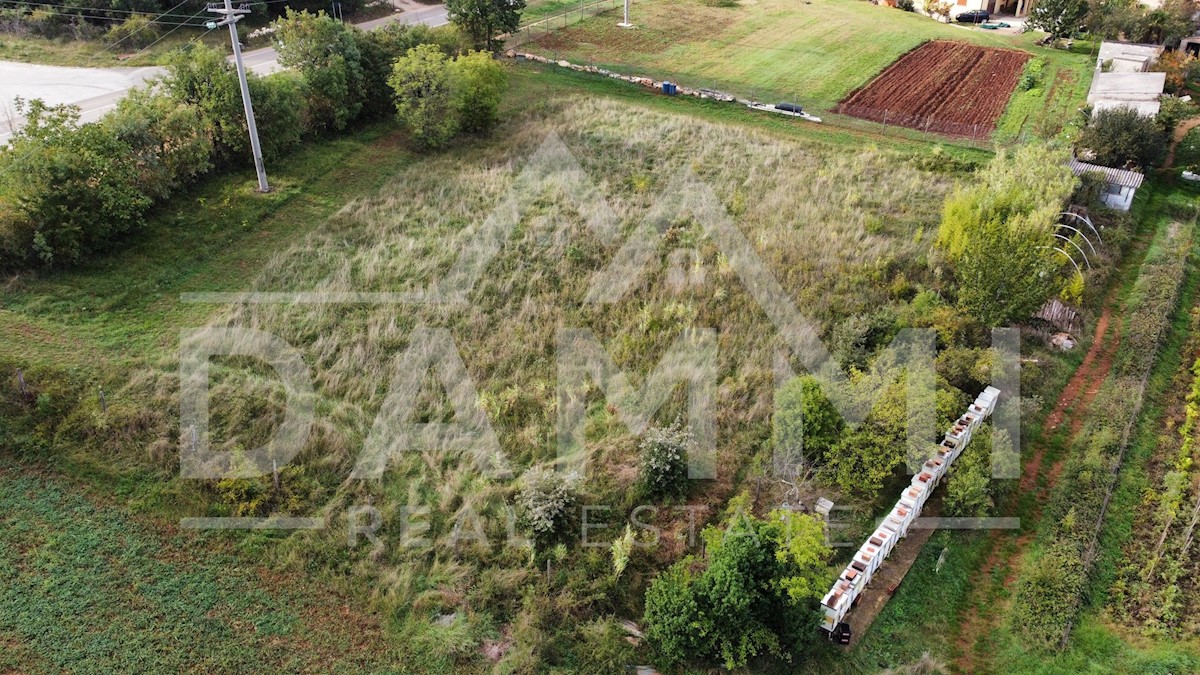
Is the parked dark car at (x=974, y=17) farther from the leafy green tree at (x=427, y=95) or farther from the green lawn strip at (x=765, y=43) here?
the leafy green tree at (x=427, y=95)

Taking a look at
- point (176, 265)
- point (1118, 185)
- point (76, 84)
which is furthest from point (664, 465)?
point (76, 84)

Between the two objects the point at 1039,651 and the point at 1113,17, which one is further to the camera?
the point at 1113,17

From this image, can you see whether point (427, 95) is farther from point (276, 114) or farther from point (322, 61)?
point (276, 114)

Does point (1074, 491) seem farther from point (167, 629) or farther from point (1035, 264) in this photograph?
point (167, 629)

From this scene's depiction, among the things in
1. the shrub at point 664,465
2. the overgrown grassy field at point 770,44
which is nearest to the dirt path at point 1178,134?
the overgrown grassy field at point 770,44

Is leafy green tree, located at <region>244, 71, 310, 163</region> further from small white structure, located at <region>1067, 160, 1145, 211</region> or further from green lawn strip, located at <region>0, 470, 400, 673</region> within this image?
small white structure, located at <region>1067, 160, 1145, 211</region>
